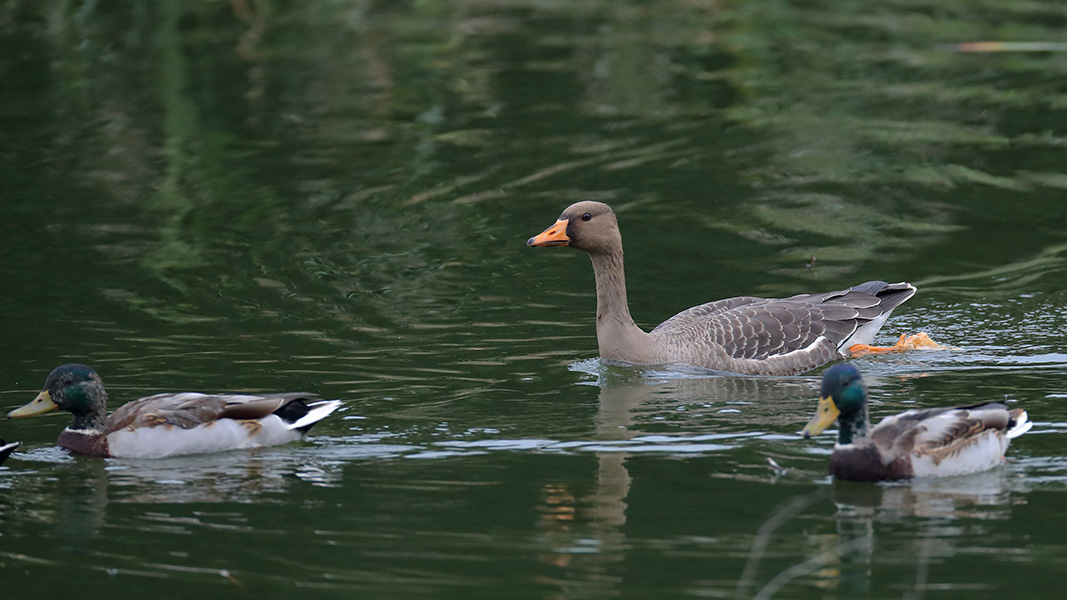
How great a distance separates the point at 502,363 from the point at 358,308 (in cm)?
290

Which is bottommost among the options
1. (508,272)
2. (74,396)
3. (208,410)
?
(208,410)

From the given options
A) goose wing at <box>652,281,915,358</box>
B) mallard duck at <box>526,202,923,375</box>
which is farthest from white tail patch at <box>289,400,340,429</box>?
goose wing at <box>652,281,915,358</box>

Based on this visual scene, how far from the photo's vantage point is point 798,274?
17812 mm

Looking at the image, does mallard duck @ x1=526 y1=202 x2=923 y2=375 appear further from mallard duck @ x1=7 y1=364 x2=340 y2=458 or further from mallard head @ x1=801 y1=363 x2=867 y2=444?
mallard head @ x1=801 y1=363 x2=867 y2=444

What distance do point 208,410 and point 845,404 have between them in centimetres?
478

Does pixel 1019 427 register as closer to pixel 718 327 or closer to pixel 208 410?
pixel 718 327

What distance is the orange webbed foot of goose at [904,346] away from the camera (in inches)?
581

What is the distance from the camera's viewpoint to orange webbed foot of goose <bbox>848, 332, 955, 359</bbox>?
14766mm

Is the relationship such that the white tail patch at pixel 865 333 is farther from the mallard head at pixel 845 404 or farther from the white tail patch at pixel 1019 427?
the mallard head at pixel 845 404

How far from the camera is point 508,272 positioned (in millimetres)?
18172

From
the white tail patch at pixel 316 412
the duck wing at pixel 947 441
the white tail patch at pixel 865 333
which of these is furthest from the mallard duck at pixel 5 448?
the white tail patch at pixel 865 333

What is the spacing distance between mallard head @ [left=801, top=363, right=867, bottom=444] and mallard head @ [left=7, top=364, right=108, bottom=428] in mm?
5415

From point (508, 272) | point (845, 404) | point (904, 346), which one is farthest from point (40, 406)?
point (904, 346)

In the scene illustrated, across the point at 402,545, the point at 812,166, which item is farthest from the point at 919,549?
the point at 812,166
